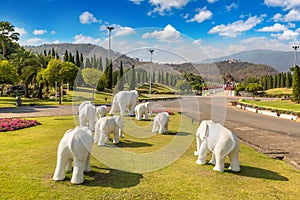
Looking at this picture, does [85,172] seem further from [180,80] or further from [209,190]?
[180,80]

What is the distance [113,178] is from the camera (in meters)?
6.70

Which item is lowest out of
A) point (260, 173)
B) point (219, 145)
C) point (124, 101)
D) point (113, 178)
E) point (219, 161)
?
point (260, 173)

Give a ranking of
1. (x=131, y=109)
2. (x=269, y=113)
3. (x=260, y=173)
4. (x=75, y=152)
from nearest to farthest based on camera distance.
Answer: (x=75, y=152) → (x=260, y=173) → (x=131, y=109) → (x=269, y=113)

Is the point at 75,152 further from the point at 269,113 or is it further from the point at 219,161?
the point at 269,113

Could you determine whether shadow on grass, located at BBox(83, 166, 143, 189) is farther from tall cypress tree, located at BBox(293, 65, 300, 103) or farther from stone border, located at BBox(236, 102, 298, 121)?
tall cypress tree, located at BBox(293, 65, 300, 103)

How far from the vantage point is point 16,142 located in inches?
419

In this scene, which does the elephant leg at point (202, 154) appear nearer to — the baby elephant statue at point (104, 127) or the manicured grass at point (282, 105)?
the baby elephant statue at point (104, 127)

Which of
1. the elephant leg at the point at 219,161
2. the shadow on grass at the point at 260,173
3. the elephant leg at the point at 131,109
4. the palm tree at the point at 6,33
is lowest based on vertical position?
the shadow on grass at the point at 260,173

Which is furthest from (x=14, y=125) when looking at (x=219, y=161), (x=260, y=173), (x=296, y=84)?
(x=296, y=84)

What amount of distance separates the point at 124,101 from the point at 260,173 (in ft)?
41.6

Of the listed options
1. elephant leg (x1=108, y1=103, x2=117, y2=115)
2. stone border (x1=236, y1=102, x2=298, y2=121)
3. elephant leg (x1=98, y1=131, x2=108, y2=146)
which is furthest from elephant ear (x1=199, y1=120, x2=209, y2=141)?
stone border (x1=236, y1=102, x2=298, y2=121)

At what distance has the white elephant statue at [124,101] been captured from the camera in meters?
18.9

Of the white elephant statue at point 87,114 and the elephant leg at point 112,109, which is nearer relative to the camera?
the white elephant statue at point 87,114

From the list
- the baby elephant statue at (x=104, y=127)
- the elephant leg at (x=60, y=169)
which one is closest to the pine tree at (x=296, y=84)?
the baby elephant statue at (x=104, y=127)
